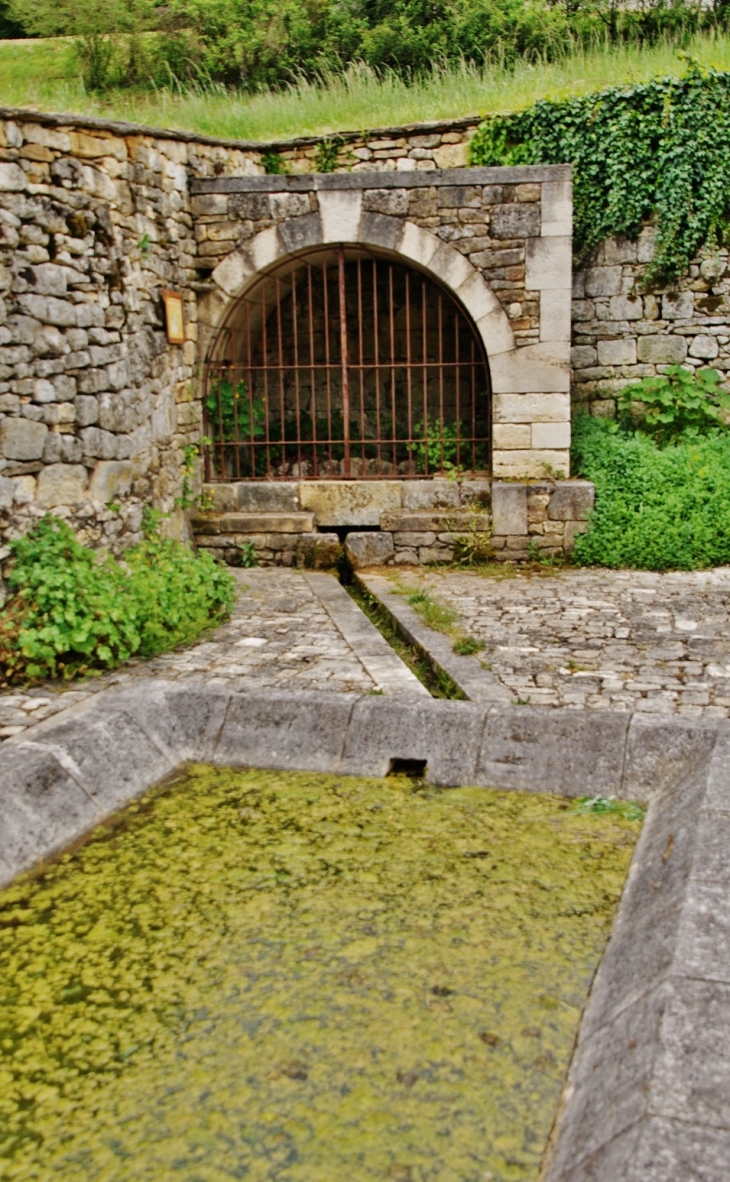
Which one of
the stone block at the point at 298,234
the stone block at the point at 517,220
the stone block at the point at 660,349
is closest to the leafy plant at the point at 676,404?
the stone block at the point at 660,349

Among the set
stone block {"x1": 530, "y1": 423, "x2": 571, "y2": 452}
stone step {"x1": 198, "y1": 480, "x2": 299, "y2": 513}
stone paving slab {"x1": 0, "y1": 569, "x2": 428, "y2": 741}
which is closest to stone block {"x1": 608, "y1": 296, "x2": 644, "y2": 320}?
stone block {"x1": 530, "y1": 423, "x2": 571, "y2": 452}

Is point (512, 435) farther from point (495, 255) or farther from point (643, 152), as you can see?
point (643, 152)

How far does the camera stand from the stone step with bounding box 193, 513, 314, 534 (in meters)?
8.82

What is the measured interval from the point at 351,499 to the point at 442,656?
3.33 meters

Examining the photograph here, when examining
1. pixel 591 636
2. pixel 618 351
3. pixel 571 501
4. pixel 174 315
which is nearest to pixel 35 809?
pixel 591 636

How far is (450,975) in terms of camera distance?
3.16 meters

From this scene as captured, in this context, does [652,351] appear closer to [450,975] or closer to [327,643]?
[327,643]

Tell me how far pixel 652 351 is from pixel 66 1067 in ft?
27.3

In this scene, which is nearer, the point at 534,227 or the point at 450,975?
the point at 450,975

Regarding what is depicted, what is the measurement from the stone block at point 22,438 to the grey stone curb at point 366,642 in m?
2.00

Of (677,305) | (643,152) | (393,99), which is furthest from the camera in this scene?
(393,99)

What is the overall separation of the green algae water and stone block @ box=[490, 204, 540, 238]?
5379 millimetres

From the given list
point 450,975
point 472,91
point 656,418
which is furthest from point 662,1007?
point 472,91

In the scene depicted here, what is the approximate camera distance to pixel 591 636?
626 cm
